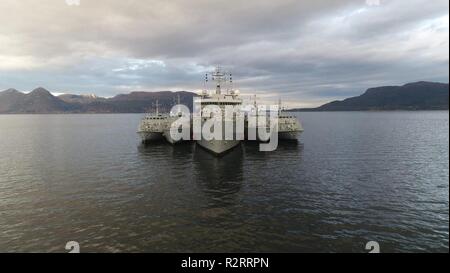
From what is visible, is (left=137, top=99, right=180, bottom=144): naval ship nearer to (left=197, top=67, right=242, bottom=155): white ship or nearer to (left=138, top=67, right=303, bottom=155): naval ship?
(left=138, top=67, right=303, bottom=155): naval ship

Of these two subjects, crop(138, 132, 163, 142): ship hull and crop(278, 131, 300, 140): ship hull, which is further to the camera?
crop(138, 132, 163, 142): ship hull

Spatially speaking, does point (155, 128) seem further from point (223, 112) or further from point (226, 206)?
point (226, 206)

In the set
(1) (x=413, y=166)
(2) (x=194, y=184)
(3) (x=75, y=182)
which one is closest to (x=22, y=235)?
(3) (x=75, y=182)

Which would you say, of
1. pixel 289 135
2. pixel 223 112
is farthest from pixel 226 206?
pixel 289 135

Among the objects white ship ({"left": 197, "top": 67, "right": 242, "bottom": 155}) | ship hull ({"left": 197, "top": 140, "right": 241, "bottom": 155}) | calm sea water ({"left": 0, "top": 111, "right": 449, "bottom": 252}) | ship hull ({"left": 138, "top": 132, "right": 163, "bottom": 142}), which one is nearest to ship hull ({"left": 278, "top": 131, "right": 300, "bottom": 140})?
white ship ({"left": 197, "top": 67, "right": 242, "bottom": 155})

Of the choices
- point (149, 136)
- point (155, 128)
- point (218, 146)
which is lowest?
point (218, 146)

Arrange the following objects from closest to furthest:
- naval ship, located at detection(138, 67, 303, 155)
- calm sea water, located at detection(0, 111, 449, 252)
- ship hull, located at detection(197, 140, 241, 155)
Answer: calm sea water, located at detection(0, 111, 449, 252) → ship hull, located at detection(197, 140, 241, 155) → naval ship, located at detection(138, 67, 303, 155)

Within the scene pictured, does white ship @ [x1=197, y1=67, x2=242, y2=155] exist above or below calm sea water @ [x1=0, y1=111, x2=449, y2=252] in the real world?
above

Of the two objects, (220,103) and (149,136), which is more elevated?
(220,103)

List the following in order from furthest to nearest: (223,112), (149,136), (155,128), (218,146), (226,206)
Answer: (155,128) < (149,136) < (223,112) < (218,146) < (226,206)

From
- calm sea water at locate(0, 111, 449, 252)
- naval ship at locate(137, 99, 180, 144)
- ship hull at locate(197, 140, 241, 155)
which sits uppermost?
naval ship at locate(137, 99, 180, 144)

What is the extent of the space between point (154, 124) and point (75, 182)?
46.1 meters

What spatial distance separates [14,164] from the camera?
4675cm
